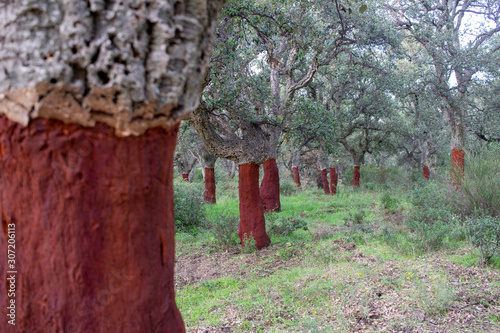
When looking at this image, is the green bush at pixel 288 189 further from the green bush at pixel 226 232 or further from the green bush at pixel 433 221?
the green bush at pixel 226 232

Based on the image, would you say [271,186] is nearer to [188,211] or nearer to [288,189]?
[188,211]

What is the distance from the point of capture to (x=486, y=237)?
5328mm

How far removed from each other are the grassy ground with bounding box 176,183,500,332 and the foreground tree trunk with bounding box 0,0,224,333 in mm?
2672

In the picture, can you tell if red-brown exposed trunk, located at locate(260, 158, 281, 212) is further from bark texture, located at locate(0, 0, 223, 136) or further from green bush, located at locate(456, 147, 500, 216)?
bark texture, located at locate(0, 0, 223, 136)

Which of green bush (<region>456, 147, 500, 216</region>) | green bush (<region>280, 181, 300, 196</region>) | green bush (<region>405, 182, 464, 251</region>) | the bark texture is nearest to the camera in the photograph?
the bark texture

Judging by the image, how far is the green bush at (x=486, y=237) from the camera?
495cm

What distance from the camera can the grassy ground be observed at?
3.79m

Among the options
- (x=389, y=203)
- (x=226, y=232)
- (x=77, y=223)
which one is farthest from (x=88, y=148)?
(x=389, y=203)

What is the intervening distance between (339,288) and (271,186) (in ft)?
25.0

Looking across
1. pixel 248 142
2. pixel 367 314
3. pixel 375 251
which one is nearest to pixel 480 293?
pixel 367 314

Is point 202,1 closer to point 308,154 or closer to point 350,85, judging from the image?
point 350,85

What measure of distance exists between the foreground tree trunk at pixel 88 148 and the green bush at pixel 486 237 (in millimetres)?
5100

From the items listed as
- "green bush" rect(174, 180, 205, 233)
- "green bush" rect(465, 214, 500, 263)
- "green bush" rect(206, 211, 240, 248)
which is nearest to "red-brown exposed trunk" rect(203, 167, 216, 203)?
"green bush" rect(174, 180, 205, 233)

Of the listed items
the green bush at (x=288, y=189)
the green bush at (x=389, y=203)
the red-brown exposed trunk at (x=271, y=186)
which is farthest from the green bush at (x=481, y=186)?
the green bush at (x=288, y=189)
